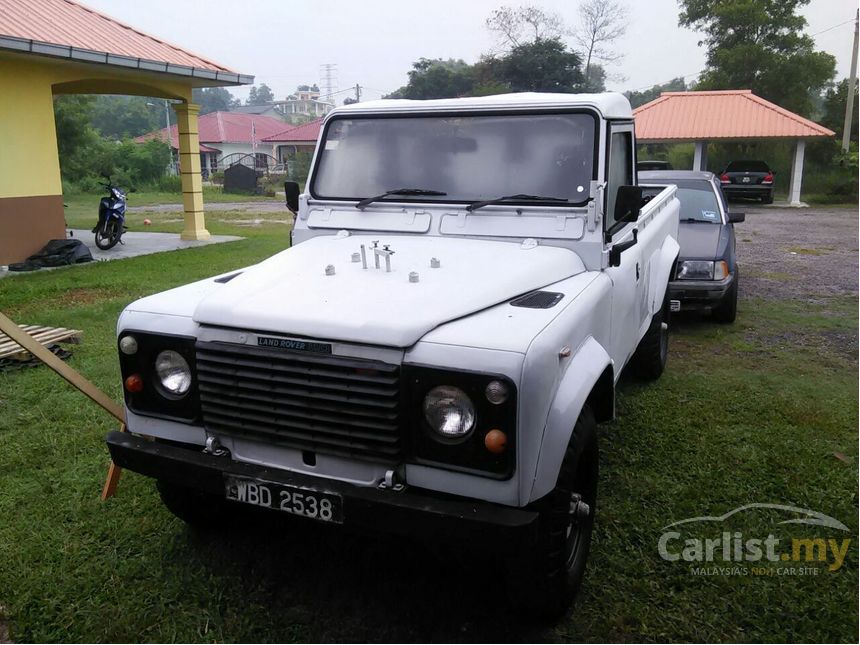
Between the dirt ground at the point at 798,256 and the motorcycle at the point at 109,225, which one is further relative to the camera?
the motorcycle at the point at 109,225

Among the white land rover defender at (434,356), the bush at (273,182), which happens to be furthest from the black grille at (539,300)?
the bush at (273,182)

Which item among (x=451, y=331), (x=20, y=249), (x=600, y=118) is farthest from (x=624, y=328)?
(x=20, y=249)

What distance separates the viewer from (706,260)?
24.1 feet

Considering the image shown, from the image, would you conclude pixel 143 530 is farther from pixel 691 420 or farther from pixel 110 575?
pixel 691 420

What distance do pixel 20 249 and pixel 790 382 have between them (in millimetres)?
10284

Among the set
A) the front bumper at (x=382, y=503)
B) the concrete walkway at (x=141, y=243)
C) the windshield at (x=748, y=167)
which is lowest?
the concrete walkway at (x=141, y=243)

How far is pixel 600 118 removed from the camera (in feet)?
12.4

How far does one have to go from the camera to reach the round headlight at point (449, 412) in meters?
2.46

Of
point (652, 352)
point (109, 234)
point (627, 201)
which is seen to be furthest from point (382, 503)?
point (109, 234)

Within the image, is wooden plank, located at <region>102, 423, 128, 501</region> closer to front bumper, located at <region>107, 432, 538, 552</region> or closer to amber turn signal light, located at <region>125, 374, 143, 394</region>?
amber turn signal light, located at <region>125, 374, 143, 394</region>

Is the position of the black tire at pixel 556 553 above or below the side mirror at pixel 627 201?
below

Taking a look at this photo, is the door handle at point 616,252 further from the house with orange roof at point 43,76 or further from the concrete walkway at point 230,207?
the concrete walkway at point 230,207

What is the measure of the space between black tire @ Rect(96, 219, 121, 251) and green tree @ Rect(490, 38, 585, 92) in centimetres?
2581

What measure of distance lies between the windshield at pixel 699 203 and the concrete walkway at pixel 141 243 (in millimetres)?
8549
